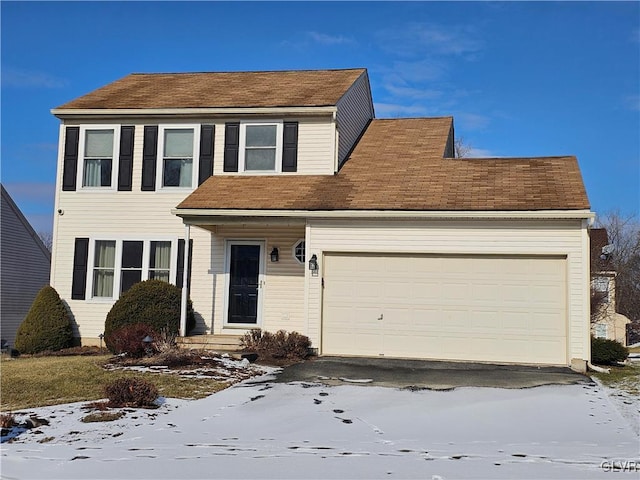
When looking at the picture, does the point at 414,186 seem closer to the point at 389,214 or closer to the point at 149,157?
the point at 389,214

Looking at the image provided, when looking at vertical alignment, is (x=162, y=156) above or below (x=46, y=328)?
above

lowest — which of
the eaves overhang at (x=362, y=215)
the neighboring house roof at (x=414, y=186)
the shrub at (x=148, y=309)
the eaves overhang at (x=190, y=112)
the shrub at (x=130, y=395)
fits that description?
the shrub at (x=130, y=395)

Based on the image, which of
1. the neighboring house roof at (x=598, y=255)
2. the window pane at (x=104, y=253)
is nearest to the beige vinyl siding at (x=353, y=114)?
the window pane at (x=104, y=253)

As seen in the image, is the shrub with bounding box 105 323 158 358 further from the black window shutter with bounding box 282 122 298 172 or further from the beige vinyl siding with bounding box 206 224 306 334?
the black window shutter with bounding box 282 122 298 172

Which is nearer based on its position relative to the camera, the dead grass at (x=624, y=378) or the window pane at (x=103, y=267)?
the dead grass at (x=624, y=378)

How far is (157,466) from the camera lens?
6.16 metres

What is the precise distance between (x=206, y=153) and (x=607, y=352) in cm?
1023

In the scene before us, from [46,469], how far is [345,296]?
8307 mm

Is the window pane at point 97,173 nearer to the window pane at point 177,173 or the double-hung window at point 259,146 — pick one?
the window pane at point 177,173

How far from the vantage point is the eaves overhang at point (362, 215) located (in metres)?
12.5

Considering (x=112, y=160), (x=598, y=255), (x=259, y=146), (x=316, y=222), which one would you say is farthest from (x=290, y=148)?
(x=598, y=255)

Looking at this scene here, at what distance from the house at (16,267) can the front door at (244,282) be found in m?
12.6

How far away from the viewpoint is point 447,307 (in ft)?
43.4

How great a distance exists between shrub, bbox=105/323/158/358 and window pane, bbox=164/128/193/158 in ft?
16.0
